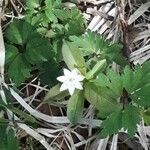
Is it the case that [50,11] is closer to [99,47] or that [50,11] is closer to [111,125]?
[99,47]

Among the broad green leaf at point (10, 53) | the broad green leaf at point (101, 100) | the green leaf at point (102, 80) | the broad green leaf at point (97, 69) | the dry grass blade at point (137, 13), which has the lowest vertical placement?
the broad green leaf at point (101, 100)

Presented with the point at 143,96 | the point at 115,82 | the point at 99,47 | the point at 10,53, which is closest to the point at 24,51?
the point at 10,53

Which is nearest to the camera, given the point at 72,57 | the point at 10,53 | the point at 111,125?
the point at 111,125

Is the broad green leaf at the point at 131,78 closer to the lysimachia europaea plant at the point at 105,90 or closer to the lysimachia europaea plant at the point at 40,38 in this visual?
the lysimachia europaea plant at the point at 105,90

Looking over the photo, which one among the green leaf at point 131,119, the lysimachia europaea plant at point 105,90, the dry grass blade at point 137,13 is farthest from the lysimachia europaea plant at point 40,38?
the green leaf at point 131,119

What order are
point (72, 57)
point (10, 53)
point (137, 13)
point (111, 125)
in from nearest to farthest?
point (111, 125) < point (72, 57) < point (10, 53) < point (137, 13)

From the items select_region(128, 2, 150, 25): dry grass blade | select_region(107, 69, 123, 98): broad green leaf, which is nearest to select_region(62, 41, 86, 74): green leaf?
select_region(107, 69, 123, 98): broad green leaf

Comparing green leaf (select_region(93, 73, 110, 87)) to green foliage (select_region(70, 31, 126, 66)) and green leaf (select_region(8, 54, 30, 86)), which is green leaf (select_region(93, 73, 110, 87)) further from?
green leaf (select_region(8, 54, 30, 86))
